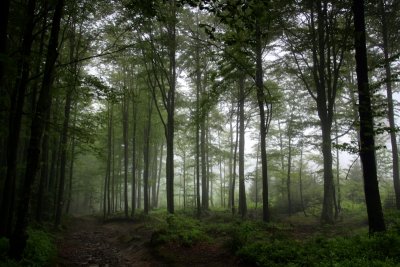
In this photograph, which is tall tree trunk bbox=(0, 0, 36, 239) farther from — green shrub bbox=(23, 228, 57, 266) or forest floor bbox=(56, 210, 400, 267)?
forest floor bbox=(56, 210, 400, 267)

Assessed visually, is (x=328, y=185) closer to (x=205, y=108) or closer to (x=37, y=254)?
(x=205, y=108)

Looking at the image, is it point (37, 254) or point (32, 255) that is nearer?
point (32, 255)

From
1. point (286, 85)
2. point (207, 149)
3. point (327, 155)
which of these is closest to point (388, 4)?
point (327, 155)

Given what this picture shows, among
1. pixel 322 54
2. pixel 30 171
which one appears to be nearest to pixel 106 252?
pixel 30 171

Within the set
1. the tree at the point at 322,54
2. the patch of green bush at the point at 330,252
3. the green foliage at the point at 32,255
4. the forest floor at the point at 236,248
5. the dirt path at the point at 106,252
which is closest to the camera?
the patch of green bush at the point at 330,252

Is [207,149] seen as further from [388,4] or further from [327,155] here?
[388,4]

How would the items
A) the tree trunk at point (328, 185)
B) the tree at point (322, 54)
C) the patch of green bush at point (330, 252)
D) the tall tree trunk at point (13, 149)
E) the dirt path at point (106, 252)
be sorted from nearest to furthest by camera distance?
the patch of green bush at point (330, 252), the tall tree trunk at point (13, 149), the dirt path at point (106, 252), the tree at point (322, 54), the tree trunk at point (328, 185)

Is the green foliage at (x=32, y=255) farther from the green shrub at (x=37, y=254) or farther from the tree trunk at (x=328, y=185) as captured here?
the tree trunk at (x=328, y=185)

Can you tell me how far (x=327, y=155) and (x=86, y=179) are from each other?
101 ft

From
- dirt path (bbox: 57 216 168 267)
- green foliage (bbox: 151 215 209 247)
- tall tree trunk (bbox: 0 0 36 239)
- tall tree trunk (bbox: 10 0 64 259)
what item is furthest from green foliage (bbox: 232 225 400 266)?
tall tree trunk (bbox: 0 0 36 239)

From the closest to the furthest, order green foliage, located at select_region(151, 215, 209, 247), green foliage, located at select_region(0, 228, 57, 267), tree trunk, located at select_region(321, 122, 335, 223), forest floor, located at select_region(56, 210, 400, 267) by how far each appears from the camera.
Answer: forest floor, located at select_region(56, 210, 400, 267)
green foliage, located at select_region(0, 228, 57, 267)
green foliage, located at select_region(151, 215, 209, 247)
tree trunk, located at select_region(321, 122, 335, 223)

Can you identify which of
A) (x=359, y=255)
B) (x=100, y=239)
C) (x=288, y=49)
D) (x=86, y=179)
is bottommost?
(x=100, y=239)

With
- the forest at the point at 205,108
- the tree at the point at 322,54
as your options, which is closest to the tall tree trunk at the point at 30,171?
the forest at the point at 205,108

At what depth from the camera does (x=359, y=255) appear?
6.96m
